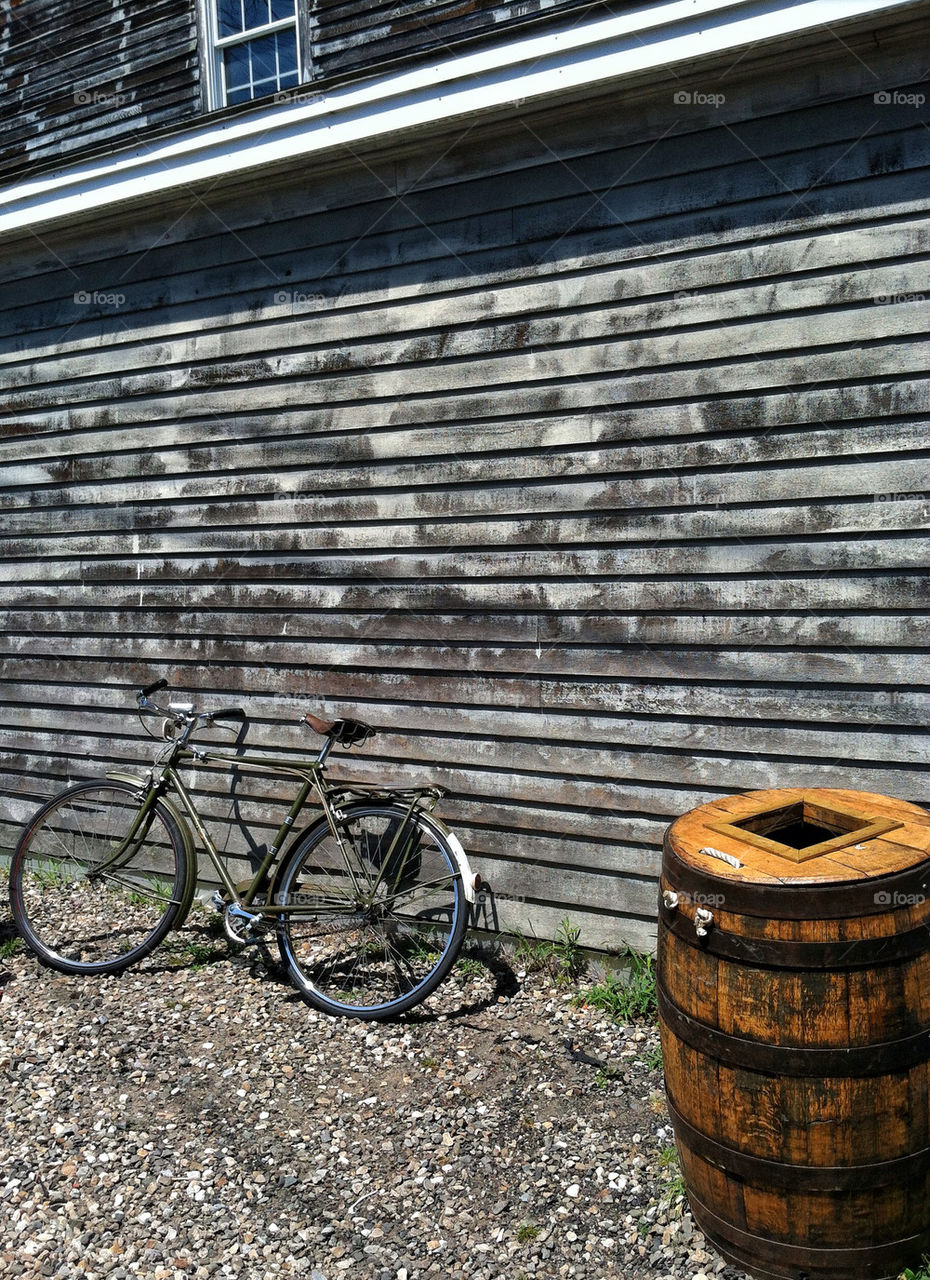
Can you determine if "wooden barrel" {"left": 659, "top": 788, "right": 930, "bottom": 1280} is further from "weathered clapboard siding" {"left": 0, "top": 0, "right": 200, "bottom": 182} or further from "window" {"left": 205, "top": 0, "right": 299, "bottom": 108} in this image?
"weathered clapboard siding" {"left": 0, "top": 0, "right": 200, "bottom": 182}

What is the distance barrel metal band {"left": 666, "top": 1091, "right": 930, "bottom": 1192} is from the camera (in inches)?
90.2

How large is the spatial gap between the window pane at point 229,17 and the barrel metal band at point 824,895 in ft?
16.7

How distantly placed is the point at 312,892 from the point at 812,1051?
2790 millimetres

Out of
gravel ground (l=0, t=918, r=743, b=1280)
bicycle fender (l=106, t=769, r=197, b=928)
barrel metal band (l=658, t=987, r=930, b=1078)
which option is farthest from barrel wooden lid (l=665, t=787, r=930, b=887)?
bicycle fender (l=106, t=769, r=197, b=928)

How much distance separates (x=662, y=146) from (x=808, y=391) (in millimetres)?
1134

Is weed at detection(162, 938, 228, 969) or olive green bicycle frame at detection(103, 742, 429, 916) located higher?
olive green bicycle frame at detection(103, 742, 429, 916)

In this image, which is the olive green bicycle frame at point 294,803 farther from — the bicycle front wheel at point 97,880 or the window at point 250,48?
the window at point 250,48

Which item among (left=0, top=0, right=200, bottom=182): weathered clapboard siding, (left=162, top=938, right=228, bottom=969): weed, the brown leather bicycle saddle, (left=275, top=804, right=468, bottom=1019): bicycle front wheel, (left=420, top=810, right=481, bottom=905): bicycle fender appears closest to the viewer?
(left=420, top=810, right=481, bottom=905): bicycle fender

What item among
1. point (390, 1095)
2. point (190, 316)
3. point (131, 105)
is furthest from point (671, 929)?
point (131, 105)

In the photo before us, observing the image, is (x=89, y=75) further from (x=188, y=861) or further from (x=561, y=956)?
(x=561, y=956)

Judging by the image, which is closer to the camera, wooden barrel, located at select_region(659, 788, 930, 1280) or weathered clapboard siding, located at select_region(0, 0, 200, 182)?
wooden barrel, located at select_region(659, 788, 930, 1280)

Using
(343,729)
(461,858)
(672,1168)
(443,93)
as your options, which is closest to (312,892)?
(343,729)

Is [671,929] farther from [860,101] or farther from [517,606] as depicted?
[860,101]

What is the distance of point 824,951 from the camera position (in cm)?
226
